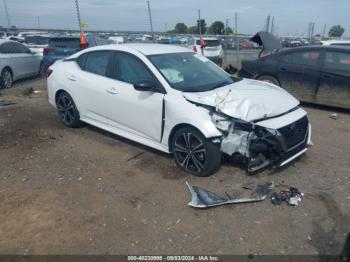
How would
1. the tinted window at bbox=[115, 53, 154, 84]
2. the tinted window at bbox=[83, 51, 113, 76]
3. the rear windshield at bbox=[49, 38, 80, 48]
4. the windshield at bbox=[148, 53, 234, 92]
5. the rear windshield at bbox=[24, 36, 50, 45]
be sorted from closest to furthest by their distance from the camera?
the windshield at bbox=[148, 53, 234, 92] < the tinted window at bbox=[115, 53, 154, 84] < the tinted window at bbox=[83, 51, 113, 76] < the rear windshield at bbox=[49, 38, 80, 48] < the rear windshield at bbox=[24, 36, 50, 45]

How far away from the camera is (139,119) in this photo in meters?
5.54

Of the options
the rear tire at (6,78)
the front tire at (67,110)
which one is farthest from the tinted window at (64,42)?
the front tire at (67,110)

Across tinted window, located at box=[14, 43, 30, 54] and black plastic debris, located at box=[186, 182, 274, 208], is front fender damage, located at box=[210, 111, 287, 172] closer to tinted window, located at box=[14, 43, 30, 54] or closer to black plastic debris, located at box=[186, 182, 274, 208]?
black plastic debris, located at box=[186, 182, 274, 208]

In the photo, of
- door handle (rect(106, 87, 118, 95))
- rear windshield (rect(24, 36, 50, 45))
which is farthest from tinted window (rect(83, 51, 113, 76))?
rear windshield (rect(24, 36, 50, 45))

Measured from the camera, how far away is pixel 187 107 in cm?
492

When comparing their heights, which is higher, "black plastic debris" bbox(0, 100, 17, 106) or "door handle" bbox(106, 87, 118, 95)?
"door handle" bbox(106, 87, 118, 95)

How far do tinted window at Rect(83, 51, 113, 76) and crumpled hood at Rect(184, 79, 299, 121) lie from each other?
1.86 metres

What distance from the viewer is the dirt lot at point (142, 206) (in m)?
3.62

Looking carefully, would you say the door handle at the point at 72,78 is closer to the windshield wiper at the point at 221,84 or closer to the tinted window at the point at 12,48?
the windshield wiper at the point at 221,84

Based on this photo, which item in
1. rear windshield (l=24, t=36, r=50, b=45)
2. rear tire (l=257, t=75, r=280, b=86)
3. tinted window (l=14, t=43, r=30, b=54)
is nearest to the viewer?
rear tire (l=257, t=75, r=280, b=86)

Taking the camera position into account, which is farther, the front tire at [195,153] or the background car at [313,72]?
the background car at [313,72]

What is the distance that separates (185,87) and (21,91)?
24.4ft

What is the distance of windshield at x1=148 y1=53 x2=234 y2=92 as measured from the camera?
17.6ft

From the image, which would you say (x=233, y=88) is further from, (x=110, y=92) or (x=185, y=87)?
(x=110, y=92)
